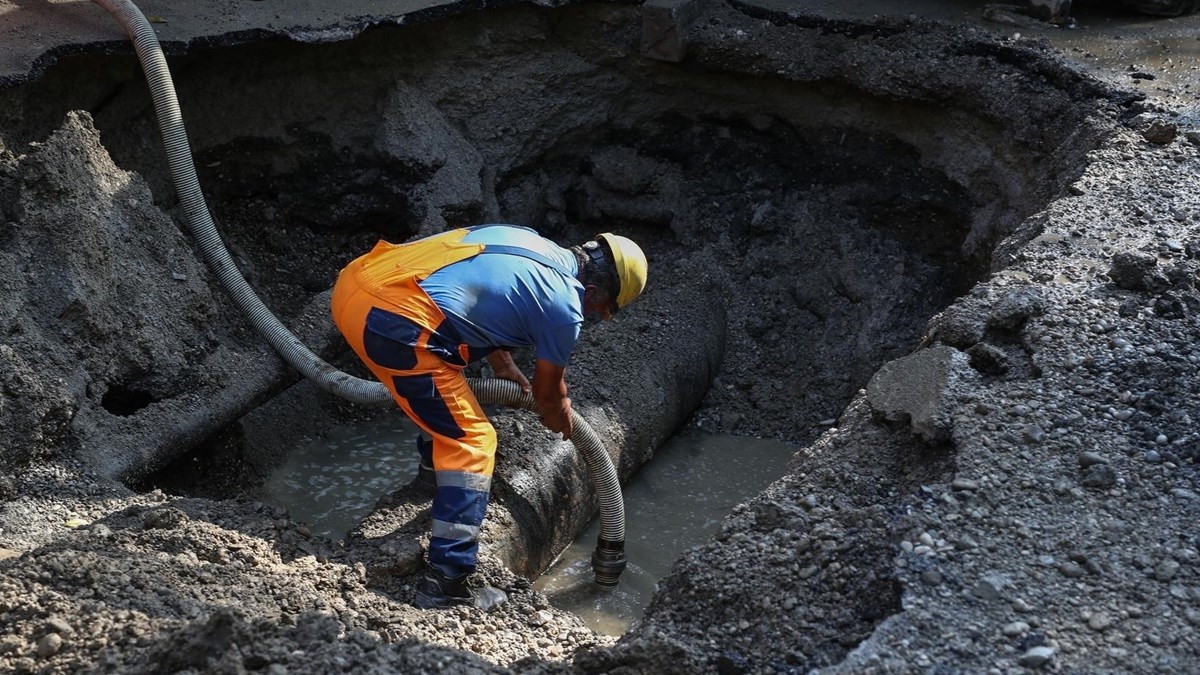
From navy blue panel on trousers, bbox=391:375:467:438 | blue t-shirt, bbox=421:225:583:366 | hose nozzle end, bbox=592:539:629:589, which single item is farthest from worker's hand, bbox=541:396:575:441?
hose nozzle end, bbox=592:539:629:589

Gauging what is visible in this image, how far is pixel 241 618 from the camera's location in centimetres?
315

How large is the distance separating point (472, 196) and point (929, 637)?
13.5 ft

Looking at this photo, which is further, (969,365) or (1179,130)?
(1179,130)

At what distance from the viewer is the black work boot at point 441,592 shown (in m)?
4.12

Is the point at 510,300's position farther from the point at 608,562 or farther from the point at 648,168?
the point at 648,168

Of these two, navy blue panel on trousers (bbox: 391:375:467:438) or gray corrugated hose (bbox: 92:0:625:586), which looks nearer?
navy blue panel on trousers (bbox: 391:375:467:438)

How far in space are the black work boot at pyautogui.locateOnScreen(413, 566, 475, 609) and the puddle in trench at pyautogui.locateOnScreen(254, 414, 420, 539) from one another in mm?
1053

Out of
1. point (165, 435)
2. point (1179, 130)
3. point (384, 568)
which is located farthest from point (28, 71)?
point (1179, 130)

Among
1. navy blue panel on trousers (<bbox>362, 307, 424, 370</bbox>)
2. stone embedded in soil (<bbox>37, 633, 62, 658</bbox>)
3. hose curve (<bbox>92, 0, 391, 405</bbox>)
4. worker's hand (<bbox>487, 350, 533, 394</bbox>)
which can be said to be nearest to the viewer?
stone embedded in soil (<bbox>37, 633, 62, 658</bbox>)

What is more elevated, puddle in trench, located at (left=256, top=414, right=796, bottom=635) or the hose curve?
the hose curve

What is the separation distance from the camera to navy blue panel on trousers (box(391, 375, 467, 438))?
4.14 m

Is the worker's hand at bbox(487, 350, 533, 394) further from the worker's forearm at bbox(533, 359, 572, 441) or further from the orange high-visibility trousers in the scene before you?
the orange high-visibility trousers

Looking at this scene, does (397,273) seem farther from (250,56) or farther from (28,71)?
(250,56)

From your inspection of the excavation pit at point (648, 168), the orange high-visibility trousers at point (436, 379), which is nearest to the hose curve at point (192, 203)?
the excavation pit at point (648, 168)
